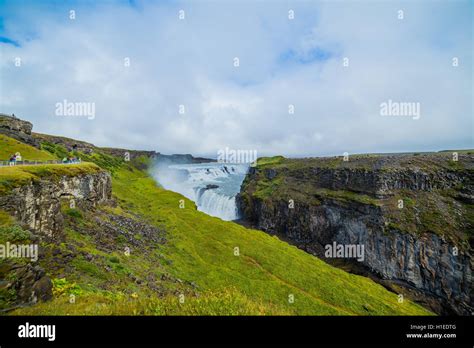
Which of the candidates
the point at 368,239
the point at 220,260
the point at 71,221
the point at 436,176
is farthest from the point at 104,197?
the point at 436,176

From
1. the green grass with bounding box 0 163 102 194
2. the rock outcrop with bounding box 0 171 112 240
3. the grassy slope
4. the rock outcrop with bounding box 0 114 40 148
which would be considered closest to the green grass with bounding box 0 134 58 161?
the rock outcrop with bounding box 0 114 40 148

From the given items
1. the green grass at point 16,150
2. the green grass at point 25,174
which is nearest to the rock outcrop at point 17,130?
the green grass at point 16,150

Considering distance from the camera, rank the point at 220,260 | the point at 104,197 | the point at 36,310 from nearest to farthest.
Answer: the point at 36,310 → the point at 220,260 → the point at 104,197

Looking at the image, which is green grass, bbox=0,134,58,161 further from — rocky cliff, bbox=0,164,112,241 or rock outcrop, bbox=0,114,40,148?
rocky cliff, bbox=0,164,112,241

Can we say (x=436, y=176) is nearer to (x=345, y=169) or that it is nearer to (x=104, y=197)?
(x=345, y=169)

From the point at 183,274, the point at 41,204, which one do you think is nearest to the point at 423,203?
the point at 183,274
